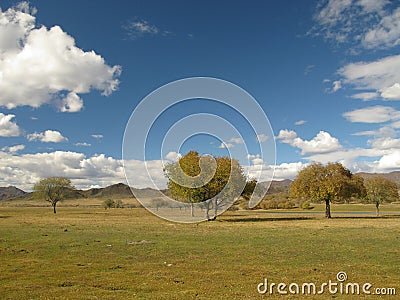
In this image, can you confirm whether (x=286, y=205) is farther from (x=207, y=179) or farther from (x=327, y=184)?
(x=207, y=179)

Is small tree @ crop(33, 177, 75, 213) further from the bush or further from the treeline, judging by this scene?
the bush

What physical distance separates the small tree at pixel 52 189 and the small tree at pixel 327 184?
7606 centimetres

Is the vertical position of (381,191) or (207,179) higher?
(207,179)

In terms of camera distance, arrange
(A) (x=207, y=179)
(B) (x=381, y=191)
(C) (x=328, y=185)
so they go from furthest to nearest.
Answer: (B) (x=381, y=191), (C) (x=328, y=185), (A) (x=207, y=179)

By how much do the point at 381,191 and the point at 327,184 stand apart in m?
23.2

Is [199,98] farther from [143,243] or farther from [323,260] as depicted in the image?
[323,260]

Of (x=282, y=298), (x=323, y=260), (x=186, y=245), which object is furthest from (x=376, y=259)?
(x=186, y=245)

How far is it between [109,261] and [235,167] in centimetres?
4246

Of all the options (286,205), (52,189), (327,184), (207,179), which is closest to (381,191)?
(327,184)

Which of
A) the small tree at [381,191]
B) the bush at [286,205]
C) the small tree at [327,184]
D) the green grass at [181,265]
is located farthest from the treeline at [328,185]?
the bush at [286,205]

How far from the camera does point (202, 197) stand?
199 ft

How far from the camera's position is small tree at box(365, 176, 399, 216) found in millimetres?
80562

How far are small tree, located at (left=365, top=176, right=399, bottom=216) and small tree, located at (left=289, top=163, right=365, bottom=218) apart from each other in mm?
14992

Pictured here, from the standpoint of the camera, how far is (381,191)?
80.9m
